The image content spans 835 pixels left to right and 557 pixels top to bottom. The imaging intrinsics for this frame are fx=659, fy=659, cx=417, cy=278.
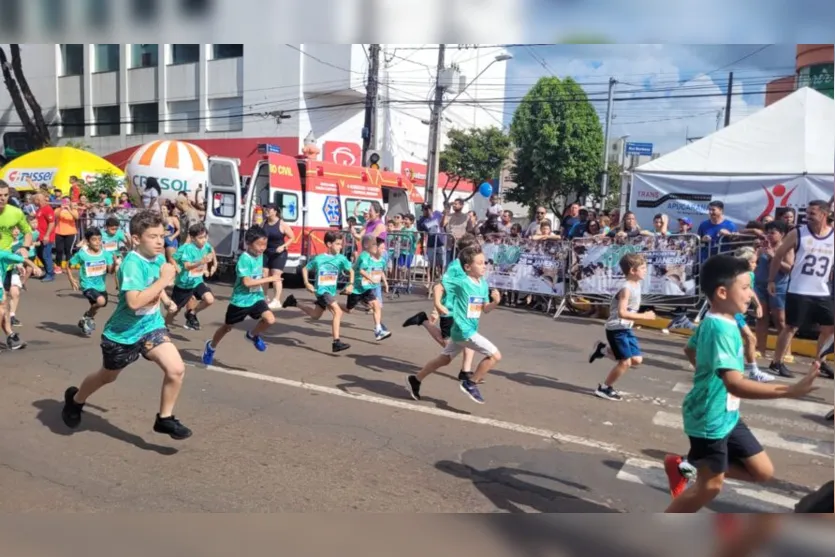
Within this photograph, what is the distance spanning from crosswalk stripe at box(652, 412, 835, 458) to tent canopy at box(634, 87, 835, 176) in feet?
22.4

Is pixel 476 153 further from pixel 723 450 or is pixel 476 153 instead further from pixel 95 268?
pixel 723 450

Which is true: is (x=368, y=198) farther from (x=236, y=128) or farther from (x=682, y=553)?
(x=236, y=128)

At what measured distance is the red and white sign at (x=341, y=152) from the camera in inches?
1075

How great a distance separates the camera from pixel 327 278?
Answer: 822 centimetres

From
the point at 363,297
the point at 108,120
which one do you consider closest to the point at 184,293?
the point at 363,297

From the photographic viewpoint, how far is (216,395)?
601 cm

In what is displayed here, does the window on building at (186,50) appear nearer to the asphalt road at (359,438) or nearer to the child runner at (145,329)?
the child runner at (145,329)

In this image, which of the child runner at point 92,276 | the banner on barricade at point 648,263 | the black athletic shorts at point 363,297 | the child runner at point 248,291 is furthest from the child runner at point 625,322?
the child runner at point 92,276

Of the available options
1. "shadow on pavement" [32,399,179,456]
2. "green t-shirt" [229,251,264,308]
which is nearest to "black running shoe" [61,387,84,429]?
"shadow on pavement" [32,399,179,456]

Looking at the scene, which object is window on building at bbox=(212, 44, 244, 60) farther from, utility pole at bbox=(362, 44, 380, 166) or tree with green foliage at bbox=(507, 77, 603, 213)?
tree with green foliage at bbox=(507, 77, 603, 213)

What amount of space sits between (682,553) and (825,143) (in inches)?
395

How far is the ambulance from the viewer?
538 inches

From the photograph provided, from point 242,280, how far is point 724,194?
9.00m

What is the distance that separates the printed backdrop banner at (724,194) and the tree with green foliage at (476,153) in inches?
728
